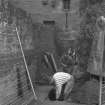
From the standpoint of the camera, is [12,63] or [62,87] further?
[62,87]

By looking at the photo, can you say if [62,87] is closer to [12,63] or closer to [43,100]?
[43,100]

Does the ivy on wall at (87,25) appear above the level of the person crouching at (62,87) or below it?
above

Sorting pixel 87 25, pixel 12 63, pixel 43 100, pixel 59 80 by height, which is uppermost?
pixel 87 25

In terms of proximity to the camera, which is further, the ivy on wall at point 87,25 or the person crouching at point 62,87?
the ivy on wall at point 87,25

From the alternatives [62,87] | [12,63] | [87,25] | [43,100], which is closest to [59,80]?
[62,87]

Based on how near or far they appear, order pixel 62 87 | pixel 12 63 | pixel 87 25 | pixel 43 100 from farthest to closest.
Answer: pixel 87 25 < pixel 62 87 < pixel 43 100 < pixel 12 63

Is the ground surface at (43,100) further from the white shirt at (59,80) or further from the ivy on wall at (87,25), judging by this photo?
the ivy on wall at (87,25)

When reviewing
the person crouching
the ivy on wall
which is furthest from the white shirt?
the ivy on wall

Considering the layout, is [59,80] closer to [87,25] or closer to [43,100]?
[43,100]

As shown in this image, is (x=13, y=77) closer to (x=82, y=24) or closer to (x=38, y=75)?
(x=38, y=75)

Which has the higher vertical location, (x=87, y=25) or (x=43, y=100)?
(x=87, y=25)

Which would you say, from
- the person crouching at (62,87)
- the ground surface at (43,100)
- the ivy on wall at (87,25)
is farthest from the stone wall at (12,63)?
the ivy on wall at (87,25)

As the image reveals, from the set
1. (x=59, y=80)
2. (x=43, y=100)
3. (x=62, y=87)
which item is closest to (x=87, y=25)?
(x=59, y=80)

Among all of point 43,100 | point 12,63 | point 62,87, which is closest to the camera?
point 12,63
